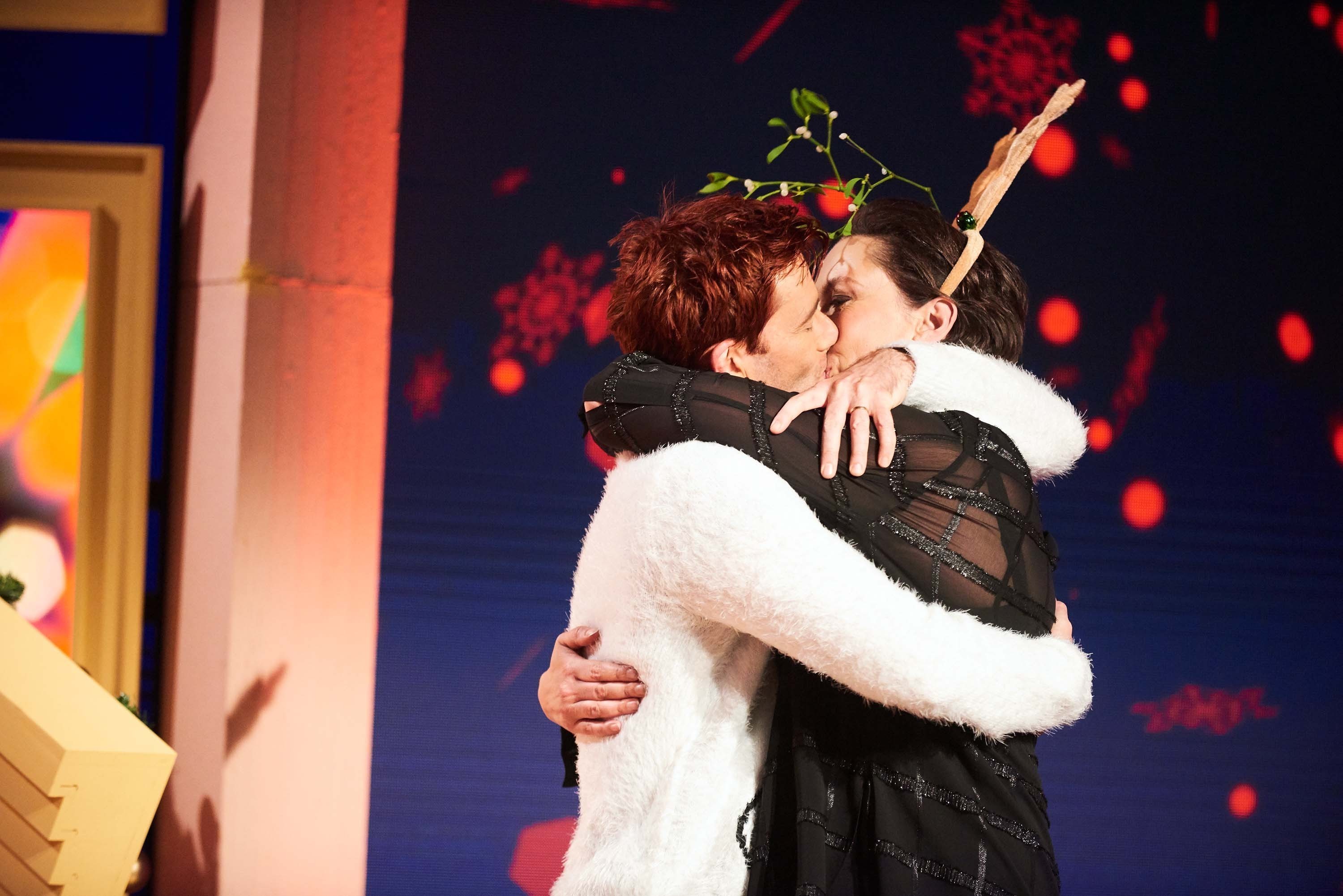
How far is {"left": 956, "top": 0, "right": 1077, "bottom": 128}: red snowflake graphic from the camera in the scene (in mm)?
3463

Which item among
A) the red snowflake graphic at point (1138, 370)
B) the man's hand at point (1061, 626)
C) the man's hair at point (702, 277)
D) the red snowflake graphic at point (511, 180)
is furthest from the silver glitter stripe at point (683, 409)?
the red snowflake graphic at point (1138, 370)

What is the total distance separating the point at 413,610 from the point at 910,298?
2.08 meters

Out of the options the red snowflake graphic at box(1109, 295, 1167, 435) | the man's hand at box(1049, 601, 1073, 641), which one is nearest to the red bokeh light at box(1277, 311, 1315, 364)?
the red snowflake graphic at box(1109, 295, 1167, 435)

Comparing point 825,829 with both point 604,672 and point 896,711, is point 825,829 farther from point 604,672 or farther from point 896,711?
point 604,672

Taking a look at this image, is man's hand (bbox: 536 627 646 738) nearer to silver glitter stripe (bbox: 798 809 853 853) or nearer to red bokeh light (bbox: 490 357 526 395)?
silver glitter stripe (bbox: 798 809 853 853)

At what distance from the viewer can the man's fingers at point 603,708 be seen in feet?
3.84

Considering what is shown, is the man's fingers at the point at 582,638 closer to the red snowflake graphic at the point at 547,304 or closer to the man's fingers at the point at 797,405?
the man's fingers at the point at 797,405

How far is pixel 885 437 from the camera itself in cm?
113

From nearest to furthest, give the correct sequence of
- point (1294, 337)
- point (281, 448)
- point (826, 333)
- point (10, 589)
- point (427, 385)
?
1. point (826, 333)
2. point (10, 589)
3. point (281, 448)
4. point (427, 385)
5. point (1294, 337)

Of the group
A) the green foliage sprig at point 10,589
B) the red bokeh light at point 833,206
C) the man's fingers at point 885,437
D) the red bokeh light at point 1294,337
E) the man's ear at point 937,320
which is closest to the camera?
the man's fingers at point 885,437

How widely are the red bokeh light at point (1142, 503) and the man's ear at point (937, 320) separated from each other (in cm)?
217

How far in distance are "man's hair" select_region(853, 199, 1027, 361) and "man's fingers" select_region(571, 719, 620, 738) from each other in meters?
0.79

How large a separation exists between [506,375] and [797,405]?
2.22m

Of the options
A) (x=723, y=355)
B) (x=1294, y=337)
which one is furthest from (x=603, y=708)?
(x=1294, y=337)
